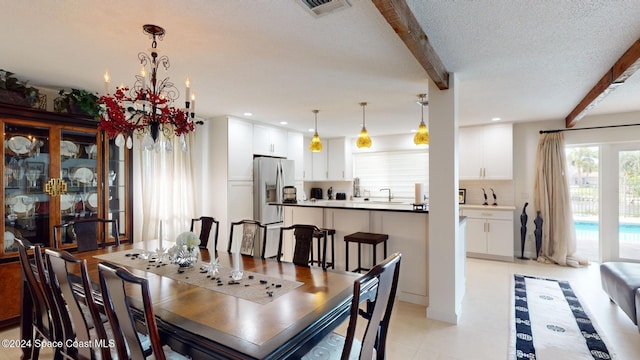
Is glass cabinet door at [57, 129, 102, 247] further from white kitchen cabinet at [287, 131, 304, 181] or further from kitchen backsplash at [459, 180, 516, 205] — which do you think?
kitchen backsplash at [459, 180, 516, 205]

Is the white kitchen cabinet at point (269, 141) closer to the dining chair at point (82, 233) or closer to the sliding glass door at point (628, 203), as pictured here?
the dining chair at point (82, 233)

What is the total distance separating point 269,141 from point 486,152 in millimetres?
3941

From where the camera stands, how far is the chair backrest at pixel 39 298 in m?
1.87

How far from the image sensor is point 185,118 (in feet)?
7.36

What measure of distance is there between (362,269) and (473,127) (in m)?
3.69

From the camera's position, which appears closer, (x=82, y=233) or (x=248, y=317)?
(x=248, y=317)

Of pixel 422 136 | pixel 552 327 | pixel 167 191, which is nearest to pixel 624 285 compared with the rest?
pixel 552 327

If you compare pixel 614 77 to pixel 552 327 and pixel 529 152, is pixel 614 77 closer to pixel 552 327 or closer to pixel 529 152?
pixel 552 327

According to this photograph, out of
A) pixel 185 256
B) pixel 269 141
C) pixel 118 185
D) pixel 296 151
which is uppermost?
pixel 269 141

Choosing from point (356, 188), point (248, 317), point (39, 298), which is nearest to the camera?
point (248, 317)

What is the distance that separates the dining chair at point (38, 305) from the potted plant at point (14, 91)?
160cm

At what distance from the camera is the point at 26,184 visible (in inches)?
122

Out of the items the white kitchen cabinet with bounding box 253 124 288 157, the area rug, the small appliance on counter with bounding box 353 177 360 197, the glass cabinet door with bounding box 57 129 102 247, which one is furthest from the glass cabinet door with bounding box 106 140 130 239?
the small appliance on counter with bounding box 353 177 360 197

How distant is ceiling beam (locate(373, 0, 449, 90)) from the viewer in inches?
65.2
